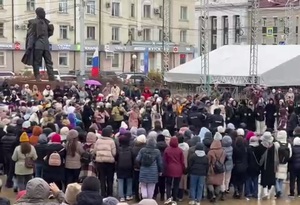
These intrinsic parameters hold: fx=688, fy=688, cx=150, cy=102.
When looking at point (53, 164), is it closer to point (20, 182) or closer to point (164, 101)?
point (20, 182)

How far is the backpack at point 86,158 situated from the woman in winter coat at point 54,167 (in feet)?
1.22

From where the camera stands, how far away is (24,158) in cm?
1409

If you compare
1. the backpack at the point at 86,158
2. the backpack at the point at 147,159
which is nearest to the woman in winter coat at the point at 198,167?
the backpack at the point at 147,159

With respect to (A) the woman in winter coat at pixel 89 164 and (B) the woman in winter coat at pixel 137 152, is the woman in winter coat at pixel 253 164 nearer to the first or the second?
(B) the woman in winter coat at pixel 137 152

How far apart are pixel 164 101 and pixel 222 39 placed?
57.4 metres

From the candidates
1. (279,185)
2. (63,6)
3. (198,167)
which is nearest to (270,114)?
(279,185)

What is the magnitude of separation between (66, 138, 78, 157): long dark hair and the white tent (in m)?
19.8

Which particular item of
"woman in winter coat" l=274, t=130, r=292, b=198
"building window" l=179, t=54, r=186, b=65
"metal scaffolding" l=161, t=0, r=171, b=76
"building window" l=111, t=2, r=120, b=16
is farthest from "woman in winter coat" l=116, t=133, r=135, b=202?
"building window" l=179, t=54, r=186, b=65

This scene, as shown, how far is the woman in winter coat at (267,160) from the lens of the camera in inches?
574

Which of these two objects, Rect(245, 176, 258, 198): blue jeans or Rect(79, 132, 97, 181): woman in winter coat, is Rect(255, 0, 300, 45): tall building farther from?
Rect(79, 132, 97, 181): woman in winter coat

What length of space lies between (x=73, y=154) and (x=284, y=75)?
20724 mm

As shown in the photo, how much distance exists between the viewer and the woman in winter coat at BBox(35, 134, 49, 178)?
553 inches

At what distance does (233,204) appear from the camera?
14.5m

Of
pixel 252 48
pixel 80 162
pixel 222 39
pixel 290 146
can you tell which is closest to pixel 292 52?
pixel 252 48
